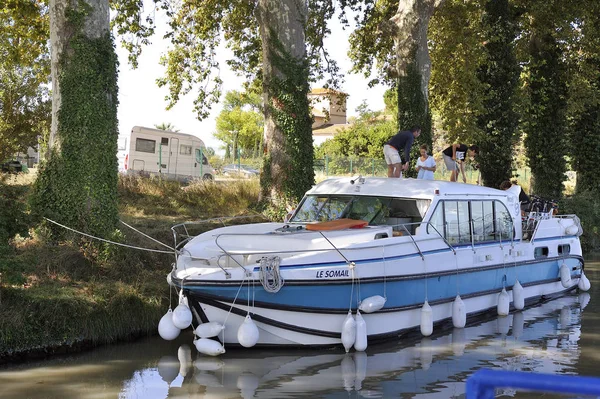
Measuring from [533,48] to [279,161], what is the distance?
15.5 m

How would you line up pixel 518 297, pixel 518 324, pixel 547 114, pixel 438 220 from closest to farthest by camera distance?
pixel 438 220, pixel 518 324, pixel 518 297, pixel 547 114

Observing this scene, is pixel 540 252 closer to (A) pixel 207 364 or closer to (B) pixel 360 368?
(B) pixel 360 368

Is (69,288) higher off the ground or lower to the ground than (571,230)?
lower

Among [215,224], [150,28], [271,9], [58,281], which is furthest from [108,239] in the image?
[150,28]

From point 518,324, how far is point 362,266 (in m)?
4.39

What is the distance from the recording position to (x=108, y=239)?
1273 centimetres

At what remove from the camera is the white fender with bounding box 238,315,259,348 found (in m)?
9.73

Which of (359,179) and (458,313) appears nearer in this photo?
(458,313)

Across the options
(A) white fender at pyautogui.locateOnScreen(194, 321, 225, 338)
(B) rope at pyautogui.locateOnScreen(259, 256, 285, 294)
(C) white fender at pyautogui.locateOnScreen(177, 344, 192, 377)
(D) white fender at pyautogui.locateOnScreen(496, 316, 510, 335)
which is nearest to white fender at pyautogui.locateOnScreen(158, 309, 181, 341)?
(A) white fender at pyautogui.locateOnScreen(194, 321, 225, 338)

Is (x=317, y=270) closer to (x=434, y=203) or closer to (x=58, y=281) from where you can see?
(x=434, y=203)

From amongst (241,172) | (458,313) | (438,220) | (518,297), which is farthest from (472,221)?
(241,172)

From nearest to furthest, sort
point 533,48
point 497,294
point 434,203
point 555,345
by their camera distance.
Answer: point 555,345 → point 434,203 → point 497,294 → point 533,48

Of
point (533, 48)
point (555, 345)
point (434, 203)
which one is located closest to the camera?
point (555, 345)

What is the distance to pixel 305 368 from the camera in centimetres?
962
